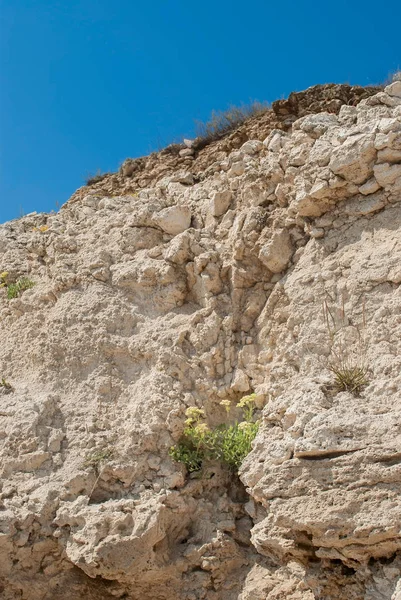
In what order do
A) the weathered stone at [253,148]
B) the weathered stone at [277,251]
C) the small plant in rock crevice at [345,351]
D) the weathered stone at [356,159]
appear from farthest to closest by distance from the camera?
the weathered stone at [253,148]
the weathered stone at [277,251]
the weathered stone at [356,159]
the small plant in rock crevice at [345,351]

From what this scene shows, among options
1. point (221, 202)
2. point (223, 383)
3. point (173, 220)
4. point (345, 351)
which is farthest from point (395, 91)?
point (223, 383)

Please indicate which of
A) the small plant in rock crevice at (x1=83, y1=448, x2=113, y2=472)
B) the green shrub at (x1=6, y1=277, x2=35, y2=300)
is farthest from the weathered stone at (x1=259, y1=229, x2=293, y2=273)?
the green shrub at (x1=6, y1=277, x2=35, y2=300)

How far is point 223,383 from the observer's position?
217 inches

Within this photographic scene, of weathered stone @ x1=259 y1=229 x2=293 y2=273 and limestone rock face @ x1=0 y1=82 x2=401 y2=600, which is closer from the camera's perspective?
limestone rock face @ x1=0 y1=82 x2=401 y2=600

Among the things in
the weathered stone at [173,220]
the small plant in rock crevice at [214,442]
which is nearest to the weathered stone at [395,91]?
the weathered stone at [173,220]

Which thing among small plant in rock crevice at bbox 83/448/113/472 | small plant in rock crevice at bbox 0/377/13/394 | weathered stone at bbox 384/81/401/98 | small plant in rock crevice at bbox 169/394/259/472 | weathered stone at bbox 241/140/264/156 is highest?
weathered stone at bbox 241/140/264/156

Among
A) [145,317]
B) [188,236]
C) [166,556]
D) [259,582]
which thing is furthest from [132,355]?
[259,582]

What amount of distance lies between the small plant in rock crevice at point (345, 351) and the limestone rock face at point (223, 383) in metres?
0.02

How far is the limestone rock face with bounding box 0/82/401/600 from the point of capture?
4.00 metres

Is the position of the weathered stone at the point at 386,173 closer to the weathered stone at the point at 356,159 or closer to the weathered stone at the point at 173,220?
the weathered stone at the point at 356,159

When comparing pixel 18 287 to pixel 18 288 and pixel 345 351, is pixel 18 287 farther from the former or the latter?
pixel 345 351

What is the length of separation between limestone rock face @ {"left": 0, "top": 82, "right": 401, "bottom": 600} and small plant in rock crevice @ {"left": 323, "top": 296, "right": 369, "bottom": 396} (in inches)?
0.7

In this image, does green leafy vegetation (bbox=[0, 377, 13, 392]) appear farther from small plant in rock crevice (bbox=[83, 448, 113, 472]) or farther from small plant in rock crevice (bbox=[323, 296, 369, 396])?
small plant in rock crevice (bbox=[323, 296, 369, 396])

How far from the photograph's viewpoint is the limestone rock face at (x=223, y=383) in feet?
13.1
